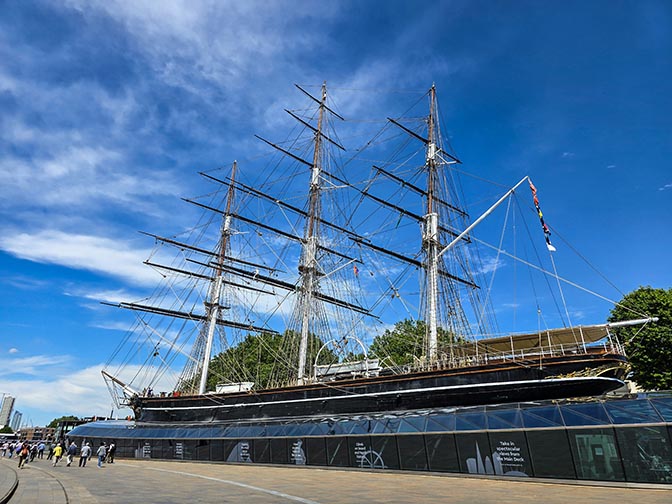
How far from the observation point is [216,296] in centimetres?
4600

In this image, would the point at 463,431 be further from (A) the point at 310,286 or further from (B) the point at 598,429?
(A) the point at 310,286

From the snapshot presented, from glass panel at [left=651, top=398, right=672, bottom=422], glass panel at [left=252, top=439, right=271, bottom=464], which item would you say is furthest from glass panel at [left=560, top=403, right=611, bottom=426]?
glass panel at [left=252, top=439, right=271, bottom=464]

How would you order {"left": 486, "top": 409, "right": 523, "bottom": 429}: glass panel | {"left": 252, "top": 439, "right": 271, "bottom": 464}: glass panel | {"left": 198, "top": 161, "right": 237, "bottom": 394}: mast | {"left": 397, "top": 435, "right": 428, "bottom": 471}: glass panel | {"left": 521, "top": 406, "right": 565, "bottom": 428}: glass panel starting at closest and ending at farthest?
1. {"left": 521, "top": 406, "right": 565, "bottom": 428}: glass panel
2. {"left": 486, "top": 409, "right": 523, "bottom": 429}: glass panel
3. {"left": 397, "top": 435, "right": 428, "bottom": 471}: glass panel
4. {"left": 252, "top": 439, "right": 271, "bottom": 464}: glass panel
5. {"left": 198, "top": 161, "right": 237, "bottom": 394}: mast

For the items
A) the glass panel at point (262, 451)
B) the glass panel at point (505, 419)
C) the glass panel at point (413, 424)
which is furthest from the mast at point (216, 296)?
the glass panel at point (505, 419)

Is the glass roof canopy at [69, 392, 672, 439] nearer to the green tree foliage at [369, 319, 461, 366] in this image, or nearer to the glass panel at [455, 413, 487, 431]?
the glass panel at [455, 413, 487, 431]

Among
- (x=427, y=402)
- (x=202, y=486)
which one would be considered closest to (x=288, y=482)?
(x=202, y=486)

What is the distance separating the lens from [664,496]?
10531mm

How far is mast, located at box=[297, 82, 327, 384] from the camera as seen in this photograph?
36.6 m

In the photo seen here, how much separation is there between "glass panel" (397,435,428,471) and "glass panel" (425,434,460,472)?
30 cm

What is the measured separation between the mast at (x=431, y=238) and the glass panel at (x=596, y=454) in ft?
37.2

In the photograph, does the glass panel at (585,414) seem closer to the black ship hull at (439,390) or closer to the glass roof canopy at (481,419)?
the glass roof canopy at (481,419)

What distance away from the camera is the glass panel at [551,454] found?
46.5 ft

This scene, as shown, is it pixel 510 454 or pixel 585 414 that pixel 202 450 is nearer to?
pixel 510 454

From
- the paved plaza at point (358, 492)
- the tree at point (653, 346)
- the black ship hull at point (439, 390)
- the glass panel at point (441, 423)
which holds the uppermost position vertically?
the tree at point (653, 346)
